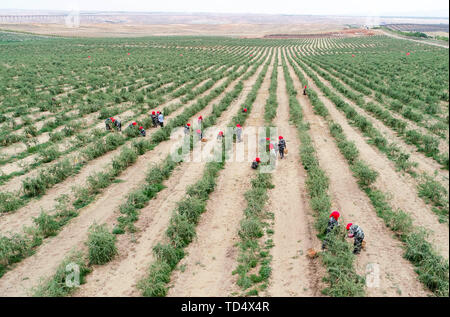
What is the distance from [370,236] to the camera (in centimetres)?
1027

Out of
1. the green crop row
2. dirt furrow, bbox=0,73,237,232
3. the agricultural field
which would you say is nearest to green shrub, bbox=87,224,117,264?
the agricultural field

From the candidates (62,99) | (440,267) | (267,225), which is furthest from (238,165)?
(62,99)

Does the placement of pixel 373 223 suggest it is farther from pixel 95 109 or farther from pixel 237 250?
pixel 95 109

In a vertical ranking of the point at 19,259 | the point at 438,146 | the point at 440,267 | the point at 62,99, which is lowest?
the point at 19,259

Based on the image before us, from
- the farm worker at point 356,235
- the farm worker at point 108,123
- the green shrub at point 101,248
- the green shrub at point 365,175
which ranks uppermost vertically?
the farm worker at point 108,123

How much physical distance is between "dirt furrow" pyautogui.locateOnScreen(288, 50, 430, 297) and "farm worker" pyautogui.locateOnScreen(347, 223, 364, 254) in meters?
0.26

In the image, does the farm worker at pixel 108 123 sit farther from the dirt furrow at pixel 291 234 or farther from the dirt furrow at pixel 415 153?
the dirt furrow at pixel 415 153

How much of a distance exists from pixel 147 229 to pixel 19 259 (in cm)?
401

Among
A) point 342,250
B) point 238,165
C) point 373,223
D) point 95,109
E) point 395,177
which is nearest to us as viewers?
point 342,250

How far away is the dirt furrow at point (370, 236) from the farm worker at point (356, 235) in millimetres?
259

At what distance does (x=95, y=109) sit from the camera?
84.8ft

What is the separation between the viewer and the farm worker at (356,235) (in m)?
9.11

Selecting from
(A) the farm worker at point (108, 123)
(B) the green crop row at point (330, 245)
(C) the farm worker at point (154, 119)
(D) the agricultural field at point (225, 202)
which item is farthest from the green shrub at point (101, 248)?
(C) the farm worker at point (154, 119)

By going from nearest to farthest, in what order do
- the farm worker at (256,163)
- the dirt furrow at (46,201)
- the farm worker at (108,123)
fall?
the dirt furrow at (46,201) → the farm worker at (256,163) → the farm worker at (108,123)
